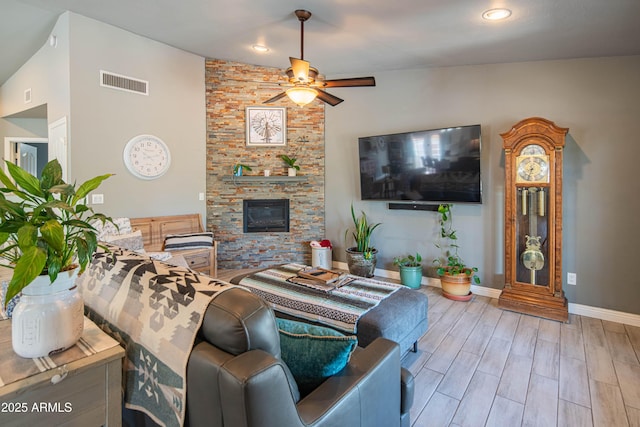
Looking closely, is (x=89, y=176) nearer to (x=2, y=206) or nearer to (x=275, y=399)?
(x=2, y=206)

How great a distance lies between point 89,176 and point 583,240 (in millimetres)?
5431

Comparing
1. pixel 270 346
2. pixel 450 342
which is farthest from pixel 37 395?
pixel 450 342

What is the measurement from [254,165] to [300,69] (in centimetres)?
241

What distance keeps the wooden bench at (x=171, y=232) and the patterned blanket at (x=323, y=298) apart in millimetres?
1391

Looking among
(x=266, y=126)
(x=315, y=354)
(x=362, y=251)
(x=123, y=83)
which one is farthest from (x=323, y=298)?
(x=123, y=83)

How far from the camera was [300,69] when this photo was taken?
2.98 m

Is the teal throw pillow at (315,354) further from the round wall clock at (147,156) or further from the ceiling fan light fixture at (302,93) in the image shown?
the round wall clock at (147,156)

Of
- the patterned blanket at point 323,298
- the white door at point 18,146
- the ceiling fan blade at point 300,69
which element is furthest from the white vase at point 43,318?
the white door at point 18,146

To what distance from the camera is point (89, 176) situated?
3826 millimetres

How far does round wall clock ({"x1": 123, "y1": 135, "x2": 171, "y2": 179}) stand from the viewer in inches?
166

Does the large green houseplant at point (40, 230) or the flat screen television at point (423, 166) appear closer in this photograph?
the large green houseplant at point (40, 230)

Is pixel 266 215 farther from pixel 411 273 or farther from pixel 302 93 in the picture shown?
pixel 302 93

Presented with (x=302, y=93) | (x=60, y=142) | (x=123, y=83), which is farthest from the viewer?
(x=123, y=83)

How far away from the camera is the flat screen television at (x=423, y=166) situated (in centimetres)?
387
